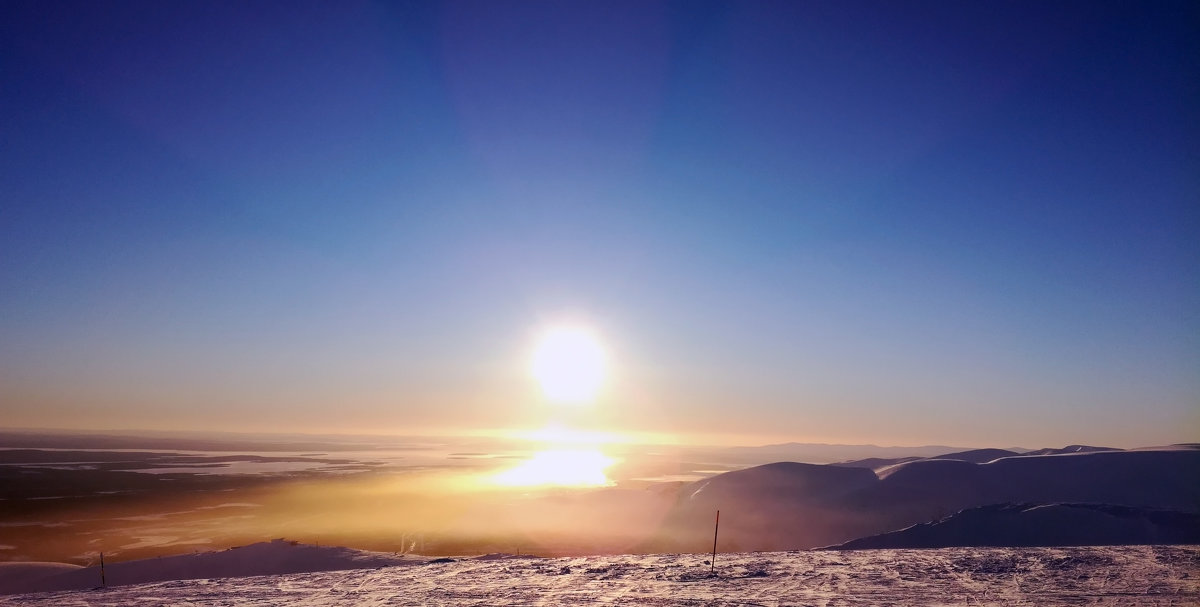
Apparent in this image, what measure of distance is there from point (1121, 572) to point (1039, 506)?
13292 millimetres

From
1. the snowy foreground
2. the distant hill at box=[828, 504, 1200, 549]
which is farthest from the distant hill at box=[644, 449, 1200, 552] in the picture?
the snowy foreground

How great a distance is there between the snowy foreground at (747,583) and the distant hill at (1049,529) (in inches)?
240

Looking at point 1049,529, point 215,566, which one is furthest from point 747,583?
point 215,566

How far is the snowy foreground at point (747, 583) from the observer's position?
11820 millimetres

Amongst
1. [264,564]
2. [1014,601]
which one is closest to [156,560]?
[264,564]

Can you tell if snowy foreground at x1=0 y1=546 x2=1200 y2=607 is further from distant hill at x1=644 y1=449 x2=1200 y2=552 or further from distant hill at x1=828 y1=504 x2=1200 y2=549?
distant hill at x1=644 y1=449 x2=1200 y2=552

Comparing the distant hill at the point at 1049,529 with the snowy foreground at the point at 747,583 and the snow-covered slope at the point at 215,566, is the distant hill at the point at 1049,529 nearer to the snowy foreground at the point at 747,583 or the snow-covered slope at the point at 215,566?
the snowy foreground at the point at 747,583

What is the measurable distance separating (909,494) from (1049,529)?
15617mm

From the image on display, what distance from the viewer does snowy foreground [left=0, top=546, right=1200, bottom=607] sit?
1182 cm

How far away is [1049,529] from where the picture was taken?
22.8 metres

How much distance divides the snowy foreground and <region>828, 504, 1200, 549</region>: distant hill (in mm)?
6099

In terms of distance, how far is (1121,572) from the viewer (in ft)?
45.2

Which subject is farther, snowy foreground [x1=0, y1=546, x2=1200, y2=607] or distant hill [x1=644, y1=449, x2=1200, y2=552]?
distant hill [x1=644, y1=449, x2=1200, y2=552]

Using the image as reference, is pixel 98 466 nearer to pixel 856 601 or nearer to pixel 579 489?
pixel 579 489
